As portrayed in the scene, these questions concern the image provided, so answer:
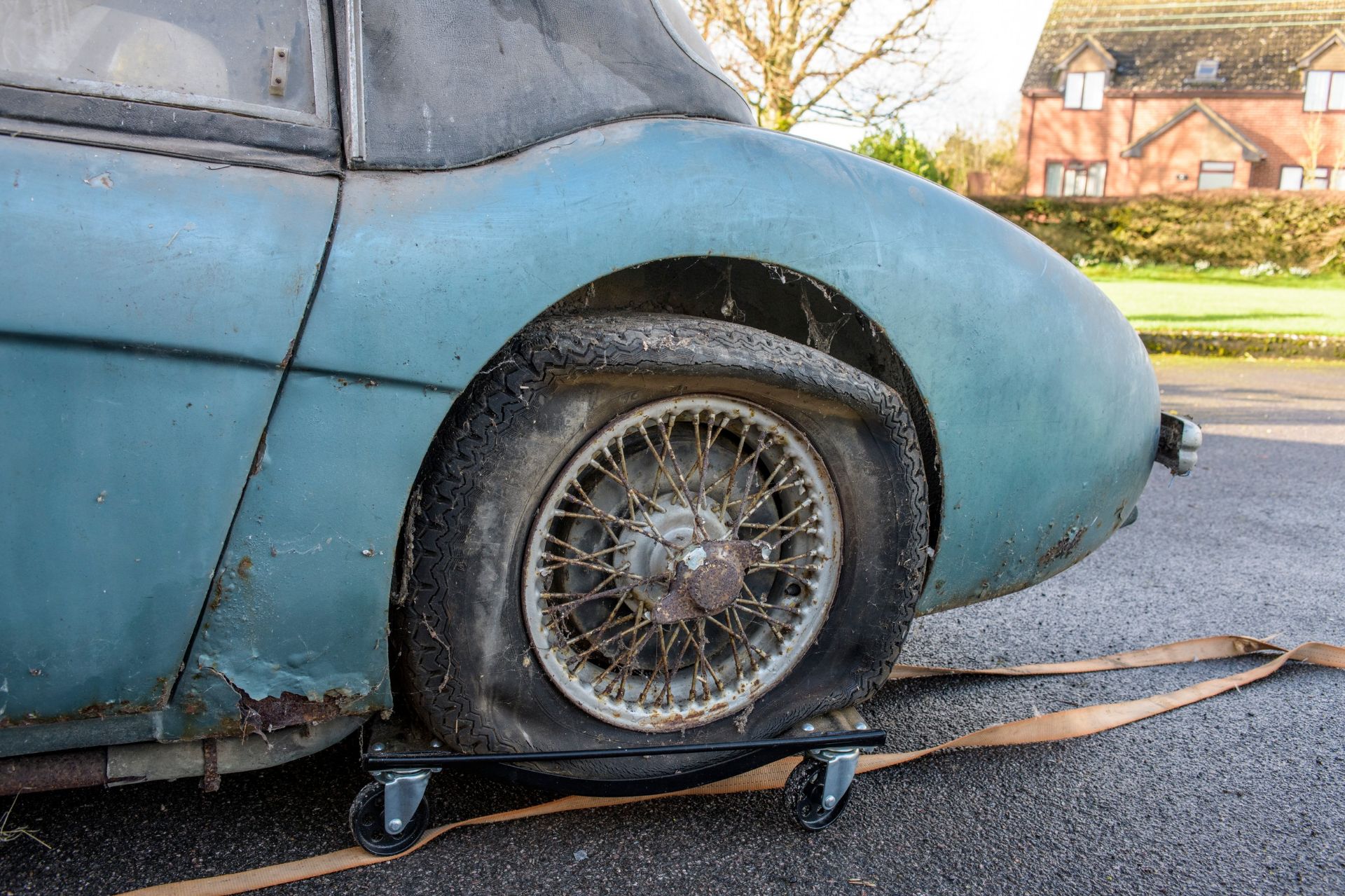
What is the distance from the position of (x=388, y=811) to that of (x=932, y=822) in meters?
1.03

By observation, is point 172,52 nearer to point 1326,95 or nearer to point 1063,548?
point 1063,548

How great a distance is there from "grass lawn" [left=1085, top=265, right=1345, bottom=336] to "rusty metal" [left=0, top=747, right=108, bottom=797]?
397 inches

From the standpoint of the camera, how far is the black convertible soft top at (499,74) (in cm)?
162

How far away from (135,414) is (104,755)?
0.58 m

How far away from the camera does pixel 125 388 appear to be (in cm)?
142

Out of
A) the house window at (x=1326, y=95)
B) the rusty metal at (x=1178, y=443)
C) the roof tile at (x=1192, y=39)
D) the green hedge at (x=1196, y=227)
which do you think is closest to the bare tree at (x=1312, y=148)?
the house window at (x=1326, y=95)

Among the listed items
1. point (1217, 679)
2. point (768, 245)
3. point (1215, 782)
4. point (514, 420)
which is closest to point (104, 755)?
point (514, 420)

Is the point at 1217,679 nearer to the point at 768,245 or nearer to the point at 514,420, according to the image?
the point at 768,245

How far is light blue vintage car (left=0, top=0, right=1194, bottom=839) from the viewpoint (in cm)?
144

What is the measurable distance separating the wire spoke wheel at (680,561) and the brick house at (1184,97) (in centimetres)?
3397

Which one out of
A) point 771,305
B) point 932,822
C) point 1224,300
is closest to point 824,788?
point 932,822

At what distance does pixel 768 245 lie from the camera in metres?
1.81

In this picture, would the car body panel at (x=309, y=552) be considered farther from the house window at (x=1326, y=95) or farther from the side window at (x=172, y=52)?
the house window at (x=1326, y=95)

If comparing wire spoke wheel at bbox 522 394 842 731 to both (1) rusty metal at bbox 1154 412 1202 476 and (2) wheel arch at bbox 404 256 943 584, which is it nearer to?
(2) wheel arch at bbox 404 256 943 584
